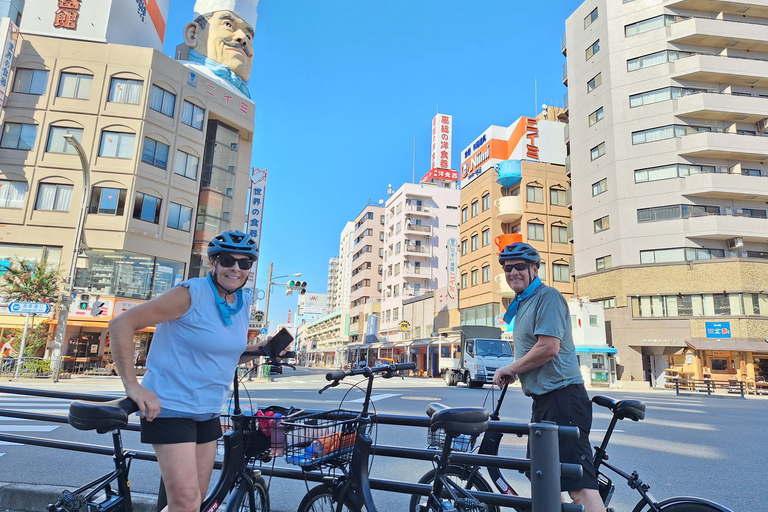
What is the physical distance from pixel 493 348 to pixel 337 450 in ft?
73.2

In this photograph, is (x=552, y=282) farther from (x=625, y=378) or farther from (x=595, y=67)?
(x=595, y=67)

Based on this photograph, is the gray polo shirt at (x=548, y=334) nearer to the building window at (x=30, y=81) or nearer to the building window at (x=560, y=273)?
the building window at (x=30, y=81)

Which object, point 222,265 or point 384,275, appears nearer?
point 222,265

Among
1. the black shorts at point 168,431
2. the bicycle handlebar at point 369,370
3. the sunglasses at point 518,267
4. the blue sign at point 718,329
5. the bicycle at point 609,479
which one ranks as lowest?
the bicycle at point 609,479

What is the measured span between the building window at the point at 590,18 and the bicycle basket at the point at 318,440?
163 ft

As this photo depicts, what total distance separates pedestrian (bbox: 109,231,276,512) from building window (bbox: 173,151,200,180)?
32.6m

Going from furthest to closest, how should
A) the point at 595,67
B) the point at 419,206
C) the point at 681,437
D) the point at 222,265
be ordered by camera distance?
the point at 419,206
the point at 595,67
the point at 681,437
the point at 222,265

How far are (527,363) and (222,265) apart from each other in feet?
5.94

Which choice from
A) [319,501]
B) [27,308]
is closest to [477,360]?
[27,308]

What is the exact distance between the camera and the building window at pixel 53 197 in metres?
28.7

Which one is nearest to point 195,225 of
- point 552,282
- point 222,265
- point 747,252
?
point 552,282

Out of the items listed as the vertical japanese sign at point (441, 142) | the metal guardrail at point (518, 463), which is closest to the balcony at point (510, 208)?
the vertical japanese sign at point (441, 142)

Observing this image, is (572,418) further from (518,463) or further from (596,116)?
(596,116)

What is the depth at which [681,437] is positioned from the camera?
8.99 metres
